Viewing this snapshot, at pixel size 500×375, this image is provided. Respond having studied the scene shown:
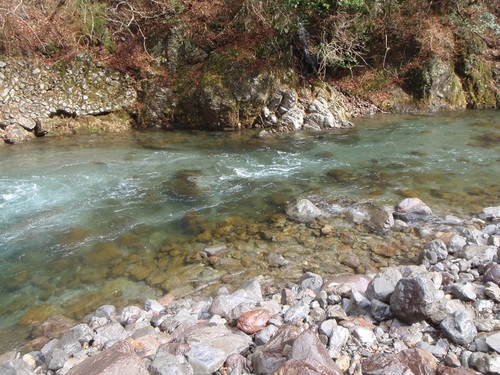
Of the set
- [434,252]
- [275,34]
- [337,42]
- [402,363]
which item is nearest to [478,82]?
[337,42]

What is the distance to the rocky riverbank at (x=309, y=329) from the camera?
2.63m

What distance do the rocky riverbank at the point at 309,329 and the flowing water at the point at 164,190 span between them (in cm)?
64

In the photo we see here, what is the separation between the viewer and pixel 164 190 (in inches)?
285

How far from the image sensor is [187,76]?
13352mm

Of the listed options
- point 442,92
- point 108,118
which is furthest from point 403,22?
point 108,118

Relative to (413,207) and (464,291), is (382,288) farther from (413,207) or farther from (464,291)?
(413,207)

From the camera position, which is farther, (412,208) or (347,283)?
(412,208)

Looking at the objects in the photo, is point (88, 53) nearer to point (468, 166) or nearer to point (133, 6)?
point (133, 6)

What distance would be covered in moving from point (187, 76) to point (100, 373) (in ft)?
39.4

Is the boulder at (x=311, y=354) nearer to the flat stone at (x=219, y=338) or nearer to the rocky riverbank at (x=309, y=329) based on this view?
the rocky riverbank at (x=309, y=329)

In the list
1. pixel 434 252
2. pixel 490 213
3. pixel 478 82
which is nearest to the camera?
pixel 434 252

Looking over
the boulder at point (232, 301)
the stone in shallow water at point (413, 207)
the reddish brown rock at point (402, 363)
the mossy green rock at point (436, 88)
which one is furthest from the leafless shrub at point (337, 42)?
the reddish brown rock at point (402, 363)

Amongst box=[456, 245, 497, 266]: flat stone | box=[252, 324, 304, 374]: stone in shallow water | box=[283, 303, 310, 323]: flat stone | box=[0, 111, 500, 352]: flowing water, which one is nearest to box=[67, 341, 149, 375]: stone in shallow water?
box=[252, 324, 304, 374]: stone in shallow water

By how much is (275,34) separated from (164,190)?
29.2 feet
